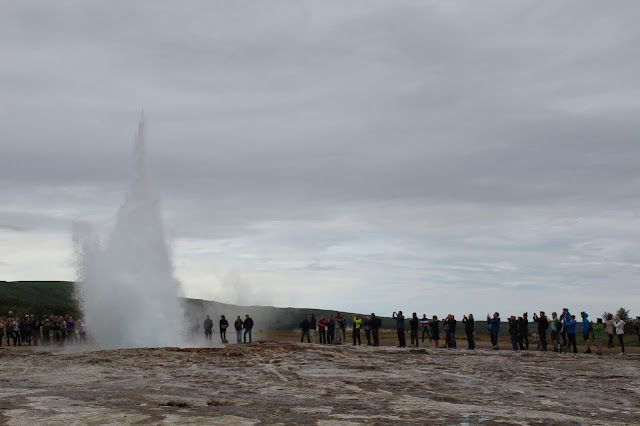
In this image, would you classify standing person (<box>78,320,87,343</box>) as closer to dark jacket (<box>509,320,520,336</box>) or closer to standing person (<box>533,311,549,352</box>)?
dark jacket (<box>509,320,520,336</box>)

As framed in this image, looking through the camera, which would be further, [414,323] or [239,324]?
[239,324]

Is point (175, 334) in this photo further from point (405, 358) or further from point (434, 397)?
point (434, 397)

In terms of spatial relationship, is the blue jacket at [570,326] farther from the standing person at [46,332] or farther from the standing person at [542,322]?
the standing person at [46,332]

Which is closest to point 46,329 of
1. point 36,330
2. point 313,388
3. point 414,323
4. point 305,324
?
point 36,330

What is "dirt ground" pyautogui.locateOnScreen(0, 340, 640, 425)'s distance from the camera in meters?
10.3

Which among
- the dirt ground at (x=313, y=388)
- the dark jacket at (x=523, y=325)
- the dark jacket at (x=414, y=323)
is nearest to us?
the dirt ground at (x=313, y=388)

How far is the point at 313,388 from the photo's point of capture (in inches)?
550

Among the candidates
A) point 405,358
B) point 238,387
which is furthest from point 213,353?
point 238,387

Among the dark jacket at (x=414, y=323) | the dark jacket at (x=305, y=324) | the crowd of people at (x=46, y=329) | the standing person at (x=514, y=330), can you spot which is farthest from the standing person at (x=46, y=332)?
the standing person at (x=514, y=330)

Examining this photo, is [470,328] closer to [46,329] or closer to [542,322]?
[542,322]

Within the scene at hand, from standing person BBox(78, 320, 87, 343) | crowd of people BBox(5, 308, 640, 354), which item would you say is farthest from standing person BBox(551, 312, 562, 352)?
standing person BBox(78, 320, 87, 343)

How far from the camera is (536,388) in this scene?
14062mm

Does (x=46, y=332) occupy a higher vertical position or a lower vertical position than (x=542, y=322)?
lower

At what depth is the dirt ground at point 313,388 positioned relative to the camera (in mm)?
10273
